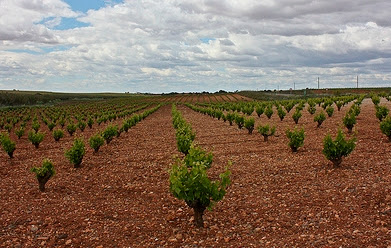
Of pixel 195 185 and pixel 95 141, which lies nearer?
pixel 195 185

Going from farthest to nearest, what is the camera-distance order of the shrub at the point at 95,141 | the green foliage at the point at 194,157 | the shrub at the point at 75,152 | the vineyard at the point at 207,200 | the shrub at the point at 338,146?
the shrub at the point at 95,141 < the shrub at the point at 75,152 < the shrub at the point at 338,146 < the green foliage at the point at 194,157 < the vineyard at the point at 207,200

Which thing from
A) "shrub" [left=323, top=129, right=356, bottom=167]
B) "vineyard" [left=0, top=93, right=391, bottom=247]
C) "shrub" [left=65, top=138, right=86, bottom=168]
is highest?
"shrub" [left=323, top=129, right=356, bottom=167]

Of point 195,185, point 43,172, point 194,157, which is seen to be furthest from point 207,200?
point 43,172

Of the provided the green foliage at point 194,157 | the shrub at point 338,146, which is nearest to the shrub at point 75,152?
the green foliage at point 194,157

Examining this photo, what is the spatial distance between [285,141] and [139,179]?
10598 millimetres

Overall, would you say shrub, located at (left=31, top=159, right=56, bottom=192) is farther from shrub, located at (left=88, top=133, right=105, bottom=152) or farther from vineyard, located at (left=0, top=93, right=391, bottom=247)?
shrub, located at (left=88, top=133, right=105, bottom=152)

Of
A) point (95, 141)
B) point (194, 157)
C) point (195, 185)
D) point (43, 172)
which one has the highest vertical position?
point (194, 157)

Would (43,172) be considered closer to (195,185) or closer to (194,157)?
(194,157)

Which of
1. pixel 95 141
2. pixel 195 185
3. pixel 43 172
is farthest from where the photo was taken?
pixel 95 141

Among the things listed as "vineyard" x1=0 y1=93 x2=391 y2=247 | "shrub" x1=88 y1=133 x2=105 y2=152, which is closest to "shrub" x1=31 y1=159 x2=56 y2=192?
"vineyard" x1=0 y1=93 x2=391 y2=247

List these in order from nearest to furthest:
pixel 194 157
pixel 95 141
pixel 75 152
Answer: pixel 194 157 → pixel 75 152 → pixel 95 141

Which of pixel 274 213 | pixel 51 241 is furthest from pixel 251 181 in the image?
pixel 51 241

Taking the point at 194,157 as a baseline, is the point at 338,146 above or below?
below

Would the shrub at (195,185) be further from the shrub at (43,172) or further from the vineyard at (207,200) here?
the shrub at (43,172)
